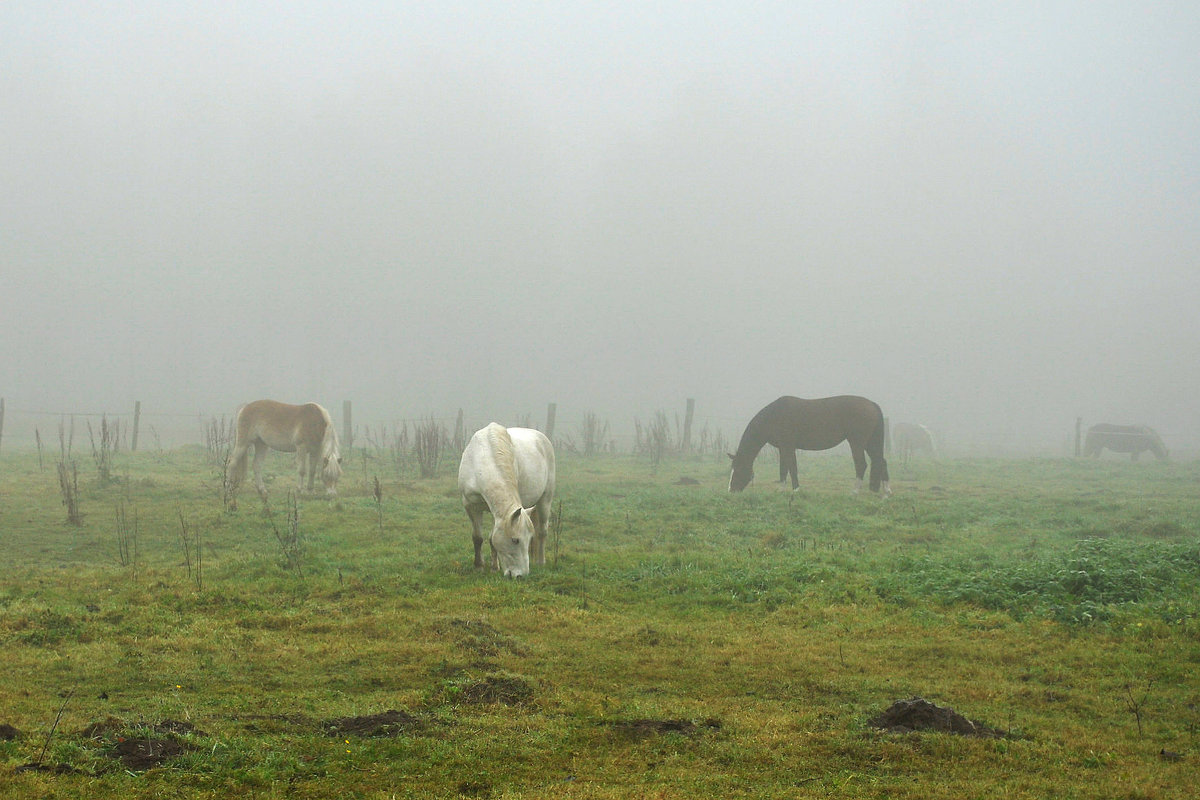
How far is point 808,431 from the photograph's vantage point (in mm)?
21156

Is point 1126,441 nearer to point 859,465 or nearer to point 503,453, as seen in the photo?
point 859,465

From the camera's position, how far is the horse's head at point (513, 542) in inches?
391

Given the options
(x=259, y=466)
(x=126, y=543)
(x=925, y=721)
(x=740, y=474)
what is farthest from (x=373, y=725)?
(x=740, y=474)

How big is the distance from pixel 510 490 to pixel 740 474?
11149 mm

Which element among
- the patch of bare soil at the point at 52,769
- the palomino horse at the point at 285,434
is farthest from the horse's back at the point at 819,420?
the patch of bare soil at the point at 52,769

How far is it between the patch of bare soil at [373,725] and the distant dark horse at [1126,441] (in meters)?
38.2

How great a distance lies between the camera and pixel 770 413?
21312 millimetres

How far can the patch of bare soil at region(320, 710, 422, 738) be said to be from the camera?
5.25 metres

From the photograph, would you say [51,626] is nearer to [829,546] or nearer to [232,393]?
[829,546]

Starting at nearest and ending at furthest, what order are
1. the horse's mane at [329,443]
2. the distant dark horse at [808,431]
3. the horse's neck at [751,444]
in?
the horse's mane at [329,443] < the distant dark horse at [808,431] < the horse's neck at [751,444]

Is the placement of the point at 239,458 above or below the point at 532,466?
below

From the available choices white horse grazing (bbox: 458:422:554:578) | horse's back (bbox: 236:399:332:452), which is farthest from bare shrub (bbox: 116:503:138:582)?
white horse grazing (bbox: 458:422:554:578)

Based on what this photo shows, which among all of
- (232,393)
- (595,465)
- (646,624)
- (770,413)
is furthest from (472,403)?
(646,624)

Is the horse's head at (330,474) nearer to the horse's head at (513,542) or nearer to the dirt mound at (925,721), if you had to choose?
the horse's head at (513,542)
